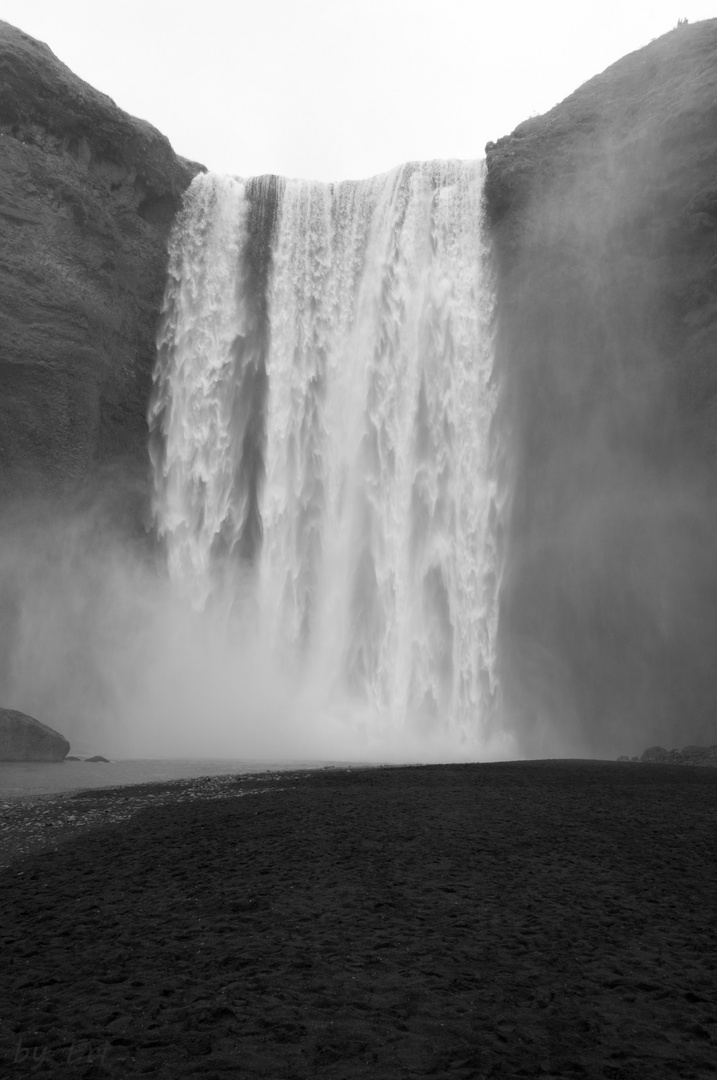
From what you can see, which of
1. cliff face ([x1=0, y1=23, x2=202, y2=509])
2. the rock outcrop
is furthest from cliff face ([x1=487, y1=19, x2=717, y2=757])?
cliff face ([x1=0, y1=23, x2=202, y2=509])

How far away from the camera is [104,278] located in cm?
3009

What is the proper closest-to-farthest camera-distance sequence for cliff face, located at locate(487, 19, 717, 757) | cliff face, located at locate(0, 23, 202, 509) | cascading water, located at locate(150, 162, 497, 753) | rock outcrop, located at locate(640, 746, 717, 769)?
1. rock outcrop, located at locate(640, 746, 717, 769)
2. cliff face, located at locate(487, 19, 717, 757)
3. cascading water, located at locate(150, 162, 497, 753)
4. cliff face, located at locate(0, 23, 202, 509)

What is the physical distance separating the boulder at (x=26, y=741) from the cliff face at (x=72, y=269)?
34.7ft

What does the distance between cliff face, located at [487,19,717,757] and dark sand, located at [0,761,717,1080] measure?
18.6 meters

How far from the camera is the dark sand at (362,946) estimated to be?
133 inches

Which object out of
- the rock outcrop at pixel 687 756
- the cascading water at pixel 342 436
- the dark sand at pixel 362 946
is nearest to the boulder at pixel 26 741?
the cascading water at pixel 342 436

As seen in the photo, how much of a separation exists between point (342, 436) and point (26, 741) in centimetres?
1577

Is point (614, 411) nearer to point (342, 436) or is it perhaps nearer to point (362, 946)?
point (342, 436)

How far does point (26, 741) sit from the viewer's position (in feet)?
63.2

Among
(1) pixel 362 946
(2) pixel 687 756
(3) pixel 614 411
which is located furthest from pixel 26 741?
(3) pixel 614 411

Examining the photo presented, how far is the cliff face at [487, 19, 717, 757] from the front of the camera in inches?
1032

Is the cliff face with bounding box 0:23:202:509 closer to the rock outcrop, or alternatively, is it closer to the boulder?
the boulder

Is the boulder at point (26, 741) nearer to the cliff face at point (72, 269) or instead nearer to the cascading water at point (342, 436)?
the cascading water at point (342, 436)

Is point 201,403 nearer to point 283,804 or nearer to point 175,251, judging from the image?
point 175,251
